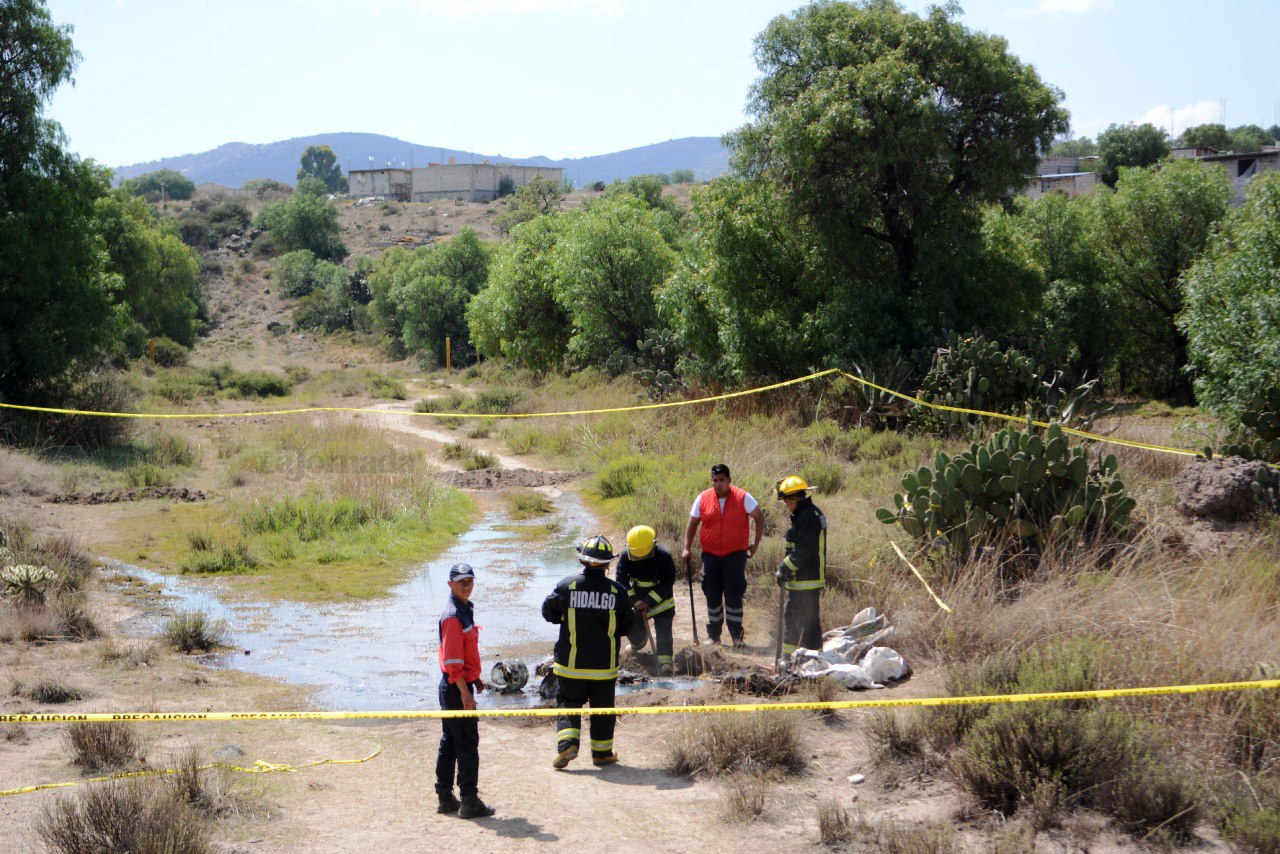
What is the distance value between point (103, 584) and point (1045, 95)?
56.1 ft

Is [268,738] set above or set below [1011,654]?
below

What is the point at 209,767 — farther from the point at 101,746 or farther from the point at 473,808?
the point at 473,808

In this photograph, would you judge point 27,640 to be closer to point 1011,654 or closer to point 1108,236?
point 1011,654

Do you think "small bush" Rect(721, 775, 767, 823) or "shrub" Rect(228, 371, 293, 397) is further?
"shrub" Rect(228, 371, 293, 397)

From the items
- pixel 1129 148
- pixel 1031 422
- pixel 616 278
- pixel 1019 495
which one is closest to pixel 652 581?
pixel 1019 495

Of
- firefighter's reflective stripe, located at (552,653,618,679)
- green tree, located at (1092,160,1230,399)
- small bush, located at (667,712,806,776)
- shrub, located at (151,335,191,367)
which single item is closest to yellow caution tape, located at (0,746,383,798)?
firefighter's reflective stripe, located at (552,653,618,679)

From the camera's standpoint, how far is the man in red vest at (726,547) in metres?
9.70

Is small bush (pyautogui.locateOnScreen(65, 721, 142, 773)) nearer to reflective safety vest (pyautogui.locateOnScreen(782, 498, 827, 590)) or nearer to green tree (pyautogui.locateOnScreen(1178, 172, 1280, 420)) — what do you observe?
reflective safety vest (pyautogui.locateOnScreen(782, 498, 827, 590))

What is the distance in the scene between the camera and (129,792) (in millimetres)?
5379

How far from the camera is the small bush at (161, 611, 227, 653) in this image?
9.90 m

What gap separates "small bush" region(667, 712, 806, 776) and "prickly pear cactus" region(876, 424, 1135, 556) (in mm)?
3761

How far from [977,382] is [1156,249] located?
53.7ft

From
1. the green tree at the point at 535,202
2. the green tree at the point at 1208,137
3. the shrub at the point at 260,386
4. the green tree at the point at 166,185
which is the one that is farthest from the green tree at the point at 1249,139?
the green tree at the point at 166,185

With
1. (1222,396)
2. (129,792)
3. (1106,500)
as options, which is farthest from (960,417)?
(129,792)
